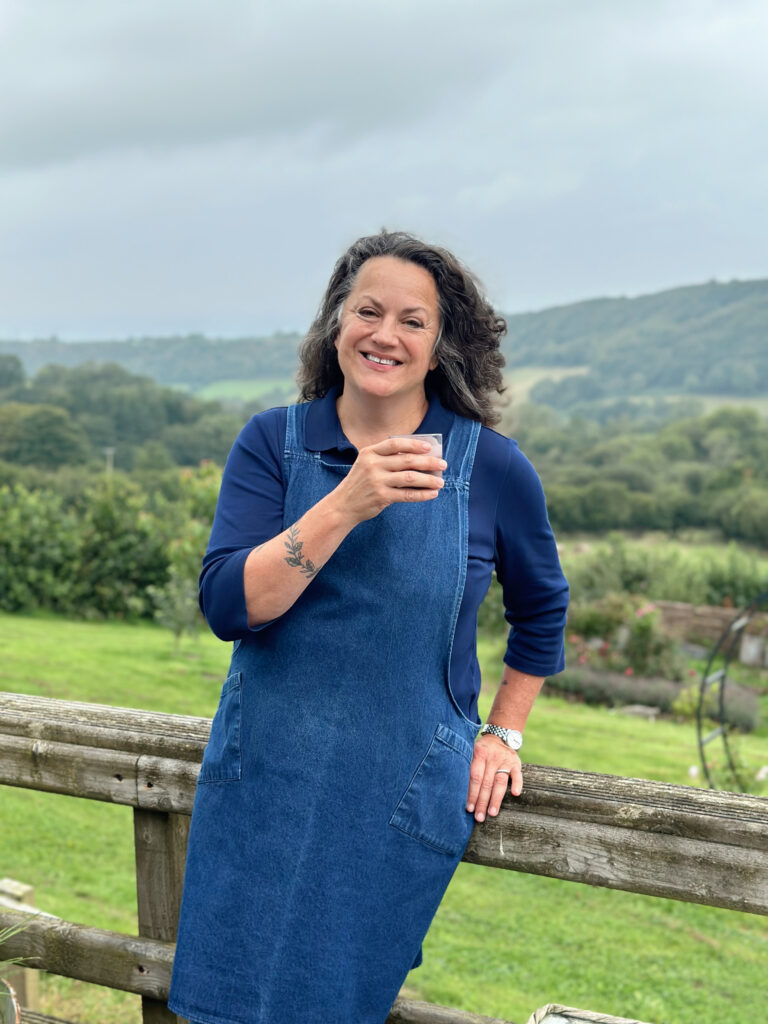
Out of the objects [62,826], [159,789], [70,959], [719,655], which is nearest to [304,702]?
[159,789]

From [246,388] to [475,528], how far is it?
12336cm

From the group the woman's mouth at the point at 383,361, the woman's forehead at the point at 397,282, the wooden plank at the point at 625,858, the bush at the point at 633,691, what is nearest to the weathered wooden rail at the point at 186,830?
the wooden plank at the point at 625,858

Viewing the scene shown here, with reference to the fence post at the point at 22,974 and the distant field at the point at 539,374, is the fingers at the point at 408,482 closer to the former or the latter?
the fence post at the point at 22,974

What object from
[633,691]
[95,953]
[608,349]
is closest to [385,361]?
[95,953]

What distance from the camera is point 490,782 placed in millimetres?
1634

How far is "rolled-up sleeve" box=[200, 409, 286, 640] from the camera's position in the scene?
1.58 metres

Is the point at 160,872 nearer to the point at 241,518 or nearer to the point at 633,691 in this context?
the point at 241,518

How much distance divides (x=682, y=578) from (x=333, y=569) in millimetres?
21945

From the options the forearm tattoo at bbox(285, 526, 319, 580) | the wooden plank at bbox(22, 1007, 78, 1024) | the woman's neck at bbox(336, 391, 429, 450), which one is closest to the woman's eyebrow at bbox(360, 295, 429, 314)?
the woman's neck at bbox(336, 391, 429, 450)

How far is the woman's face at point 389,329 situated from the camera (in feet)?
5.63

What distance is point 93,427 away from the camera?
69.5m

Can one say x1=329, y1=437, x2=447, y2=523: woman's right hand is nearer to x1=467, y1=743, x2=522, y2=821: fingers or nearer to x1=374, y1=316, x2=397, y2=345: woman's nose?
x1=374, y1=316, x2=397, y2=345: woman's nose

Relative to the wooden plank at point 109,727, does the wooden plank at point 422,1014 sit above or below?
below

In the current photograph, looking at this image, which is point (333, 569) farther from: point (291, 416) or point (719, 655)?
point (719, 655)
